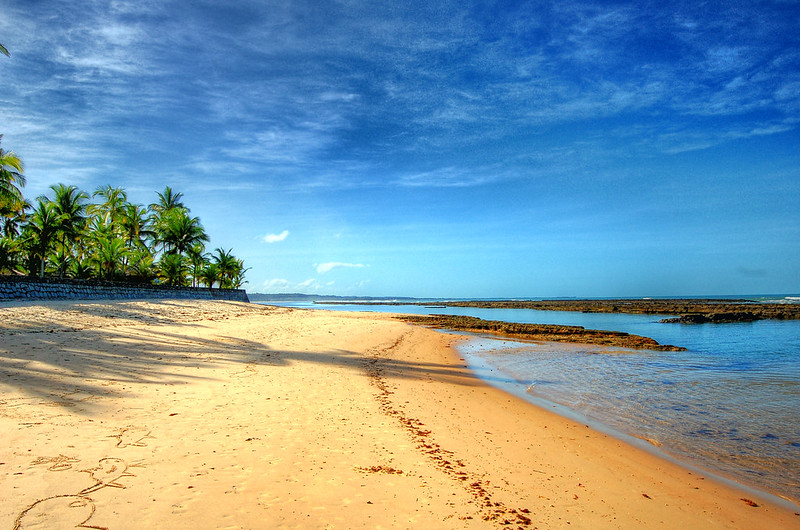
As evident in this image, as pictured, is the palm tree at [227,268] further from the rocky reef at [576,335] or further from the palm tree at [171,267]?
the rocky reef at [576,335]

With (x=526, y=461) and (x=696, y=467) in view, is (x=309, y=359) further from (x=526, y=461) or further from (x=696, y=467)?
(x=696, y=467)

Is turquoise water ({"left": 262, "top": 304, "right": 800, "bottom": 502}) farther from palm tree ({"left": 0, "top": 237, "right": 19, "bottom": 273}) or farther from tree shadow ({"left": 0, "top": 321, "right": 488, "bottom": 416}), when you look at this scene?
palm tree ({"left": 0, "top": 237, "right": 19, "bottom": 273})

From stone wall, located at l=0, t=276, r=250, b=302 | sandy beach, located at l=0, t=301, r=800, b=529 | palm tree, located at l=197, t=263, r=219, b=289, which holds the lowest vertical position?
sandy beach, located at l=0, t=301, r=800, b=529

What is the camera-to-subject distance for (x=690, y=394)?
1138 cm

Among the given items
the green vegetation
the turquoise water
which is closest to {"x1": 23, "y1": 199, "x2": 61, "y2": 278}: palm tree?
the green vegetation

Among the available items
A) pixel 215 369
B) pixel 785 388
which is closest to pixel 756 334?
pixel 785 388

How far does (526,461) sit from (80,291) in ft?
95.1

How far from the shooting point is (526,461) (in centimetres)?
624

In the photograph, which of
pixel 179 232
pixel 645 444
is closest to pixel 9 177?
pixel 179 232

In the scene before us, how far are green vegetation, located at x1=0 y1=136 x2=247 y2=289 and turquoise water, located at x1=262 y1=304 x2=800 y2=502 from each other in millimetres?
31038

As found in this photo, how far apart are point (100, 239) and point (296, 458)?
35543 mm

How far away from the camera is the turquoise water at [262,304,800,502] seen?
23.3ft

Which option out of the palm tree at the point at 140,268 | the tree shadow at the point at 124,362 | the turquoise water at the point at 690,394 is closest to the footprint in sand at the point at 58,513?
the tree shadow at the point at 124,362

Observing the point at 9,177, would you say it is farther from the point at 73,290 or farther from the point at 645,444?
the point at 645,444
